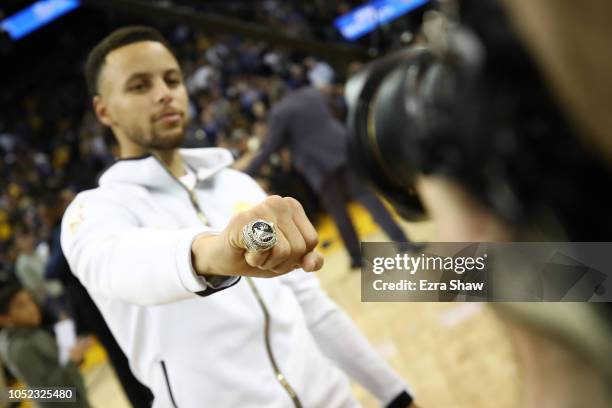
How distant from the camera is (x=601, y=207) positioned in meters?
0.26

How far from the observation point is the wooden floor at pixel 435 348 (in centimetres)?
168

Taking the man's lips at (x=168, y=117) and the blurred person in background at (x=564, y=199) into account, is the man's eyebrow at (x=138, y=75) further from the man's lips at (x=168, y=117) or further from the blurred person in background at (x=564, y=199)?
the blurred person in background at (x=564, y=199)

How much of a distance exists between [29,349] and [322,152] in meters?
1.53

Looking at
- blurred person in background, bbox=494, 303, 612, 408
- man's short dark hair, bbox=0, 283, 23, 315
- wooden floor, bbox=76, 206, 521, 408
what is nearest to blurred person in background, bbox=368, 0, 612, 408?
blurred person in background, bbox=494, 303, 612, 408

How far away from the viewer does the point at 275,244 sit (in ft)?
1.76

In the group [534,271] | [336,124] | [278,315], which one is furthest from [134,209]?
[336,124]

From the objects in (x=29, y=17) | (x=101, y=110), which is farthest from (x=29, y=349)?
(x=29, y=17)

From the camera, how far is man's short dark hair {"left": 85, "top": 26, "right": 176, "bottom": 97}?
3.00 feet

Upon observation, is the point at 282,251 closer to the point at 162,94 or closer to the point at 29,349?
the point at 162,94

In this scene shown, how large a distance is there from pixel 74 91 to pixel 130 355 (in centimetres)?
913

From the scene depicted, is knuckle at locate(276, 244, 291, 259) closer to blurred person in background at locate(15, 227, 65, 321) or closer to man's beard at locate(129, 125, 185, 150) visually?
man's beard at locate(129, 125, 185, 150)

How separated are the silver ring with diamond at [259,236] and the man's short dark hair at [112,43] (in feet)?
1.69

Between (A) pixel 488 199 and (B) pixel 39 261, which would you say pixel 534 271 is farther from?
(B) pixel 39 261

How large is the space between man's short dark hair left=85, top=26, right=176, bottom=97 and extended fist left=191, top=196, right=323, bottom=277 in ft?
1.61
